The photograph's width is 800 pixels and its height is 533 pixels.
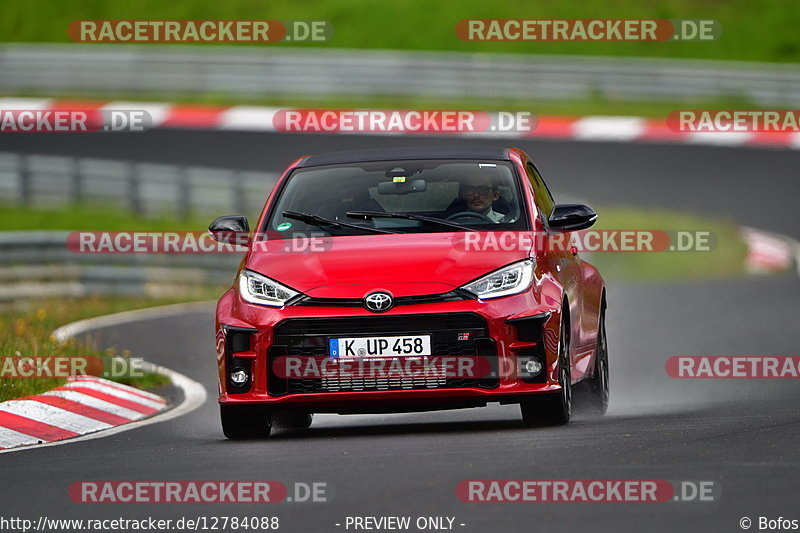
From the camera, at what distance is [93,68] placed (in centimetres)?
3631

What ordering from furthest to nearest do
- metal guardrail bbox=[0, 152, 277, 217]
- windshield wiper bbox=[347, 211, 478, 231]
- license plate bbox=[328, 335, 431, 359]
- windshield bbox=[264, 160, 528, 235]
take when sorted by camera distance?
metal guardrail bbox=[0, 152, 277, 217]
windshield bbox=[264, 160, 528, 235]
windshield wiper bbox=[347, 211, 478, 231]
license plate bbox=[328, 335, 431, 359]

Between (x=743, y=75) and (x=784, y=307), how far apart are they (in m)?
15.7

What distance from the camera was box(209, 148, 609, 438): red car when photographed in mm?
9719

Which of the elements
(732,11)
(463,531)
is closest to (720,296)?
(463,531)

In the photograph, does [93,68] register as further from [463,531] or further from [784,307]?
[463,531]

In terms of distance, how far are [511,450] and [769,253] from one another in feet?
55.4

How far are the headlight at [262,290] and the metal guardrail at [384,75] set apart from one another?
24349 millimetres

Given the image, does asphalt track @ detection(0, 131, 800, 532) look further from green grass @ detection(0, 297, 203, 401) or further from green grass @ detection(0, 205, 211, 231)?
green grass @ detection(0, 205, 211, 231)

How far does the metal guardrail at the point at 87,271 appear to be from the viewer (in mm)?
22312

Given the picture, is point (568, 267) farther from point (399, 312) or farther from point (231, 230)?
point (231, 230)

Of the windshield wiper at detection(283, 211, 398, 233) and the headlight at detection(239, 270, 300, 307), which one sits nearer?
the headlight at detection(239, 270, 300, 307)

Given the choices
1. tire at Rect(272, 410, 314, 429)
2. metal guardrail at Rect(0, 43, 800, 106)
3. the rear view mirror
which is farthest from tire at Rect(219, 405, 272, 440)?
metal guardrail at Rect(0, 43, 800, 106)

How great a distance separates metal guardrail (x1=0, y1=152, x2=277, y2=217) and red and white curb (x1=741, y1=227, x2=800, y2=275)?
22.4ft

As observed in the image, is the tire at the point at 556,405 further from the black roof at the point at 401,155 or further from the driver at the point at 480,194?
the black roof at the point at 401,155
